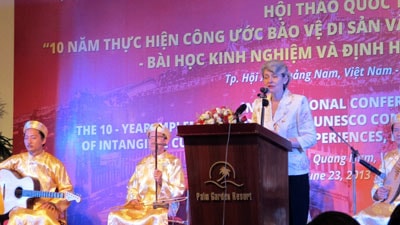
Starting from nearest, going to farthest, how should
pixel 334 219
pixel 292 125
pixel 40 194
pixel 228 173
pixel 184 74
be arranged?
1. pixel 334 219
2. pixel 228 173
3. pixel 292 125
4. pixel 40 194
5. pixel 184 74

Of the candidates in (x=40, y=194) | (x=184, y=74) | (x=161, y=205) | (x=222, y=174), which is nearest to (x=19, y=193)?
(x=40, y=194)

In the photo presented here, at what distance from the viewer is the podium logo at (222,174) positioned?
2.96 metres

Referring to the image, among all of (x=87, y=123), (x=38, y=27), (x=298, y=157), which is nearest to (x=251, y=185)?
(x=298, y=157)

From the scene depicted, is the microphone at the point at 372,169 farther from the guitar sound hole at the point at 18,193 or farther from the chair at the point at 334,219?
the chair at the point at 334,219

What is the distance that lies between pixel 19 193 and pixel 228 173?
11.8 ft

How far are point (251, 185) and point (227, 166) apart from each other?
145mm

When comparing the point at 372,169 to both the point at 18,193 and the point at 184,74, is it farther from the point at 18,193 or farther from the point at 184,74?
the point at 18,193

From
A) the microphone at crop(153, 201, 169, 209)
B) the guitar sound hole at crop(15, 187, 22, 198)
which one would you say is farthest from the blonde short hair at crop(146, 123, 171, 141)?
the guitar sound hole at crop(15, 187, 22, 198)

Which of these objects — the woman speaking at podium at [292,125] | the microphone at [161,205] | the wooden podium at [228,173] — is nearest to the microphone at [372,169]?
the woman speaking at podium at [292,125]

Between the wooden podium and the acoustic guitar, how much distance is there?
3224 millimetres

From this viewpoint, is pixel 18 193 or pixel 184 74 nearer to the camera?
Answer: pixel 18 193

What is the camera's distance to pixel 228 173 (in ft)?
9.72

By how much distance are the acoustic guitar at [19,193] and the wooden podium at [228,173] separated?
3.22 meters

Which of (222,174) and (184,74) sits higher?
(184,74)
